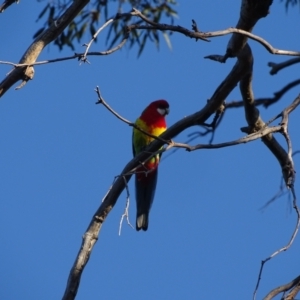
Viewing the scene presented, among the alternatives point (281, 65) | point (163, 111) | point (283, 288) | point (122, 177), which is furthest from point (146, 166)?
point (283, 288)

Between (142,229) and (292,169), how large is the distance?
2.04 meters

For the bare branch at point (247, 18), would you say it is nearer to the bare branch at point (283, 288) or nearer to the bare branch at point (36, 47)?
the bare branch at point (36, 47)

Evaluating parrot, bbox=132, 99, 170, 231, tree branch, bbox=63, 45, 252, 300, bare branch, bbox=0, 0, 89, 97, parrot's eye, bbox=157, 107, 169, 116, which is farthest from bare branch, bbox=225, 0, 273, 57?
parrot's eye, bbox=157, 107, 169, 116

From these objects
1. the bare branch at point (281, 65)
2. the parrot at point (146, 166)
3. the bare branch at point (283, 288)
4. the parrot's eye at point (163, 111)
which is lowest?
the bare branch at point (283, 288)

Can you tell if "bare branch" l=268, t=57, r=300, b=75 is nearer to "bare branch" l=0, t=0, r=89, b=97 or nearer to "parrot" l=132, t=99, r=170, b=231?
"bare branch" l=0, t=0, r=89, b=97

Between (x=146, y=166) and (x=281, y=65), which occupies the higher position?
(x=146, y=166)

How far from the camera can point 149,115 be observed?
5000 millimetres

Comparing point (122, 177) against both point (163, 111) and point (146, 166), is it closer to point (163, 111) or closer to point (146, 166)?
point (146, 166)

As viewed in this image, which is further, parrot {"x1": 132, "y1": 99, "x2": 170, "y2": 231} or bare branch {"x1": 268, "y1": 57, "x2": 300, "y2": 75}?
parrot {"x1": 132, "y1": 99, "x2": 170, "y2": 231}

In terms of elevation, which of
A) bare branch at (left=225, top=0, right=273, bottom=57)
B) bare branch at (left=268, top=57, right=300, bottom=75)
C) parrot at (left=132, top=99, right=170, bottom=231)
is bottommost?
bare branch at (left=268, top=57, right=300, bottom=75)

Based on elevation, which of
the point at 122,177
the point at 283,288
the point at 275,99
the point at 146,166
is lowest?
the point at 283,288

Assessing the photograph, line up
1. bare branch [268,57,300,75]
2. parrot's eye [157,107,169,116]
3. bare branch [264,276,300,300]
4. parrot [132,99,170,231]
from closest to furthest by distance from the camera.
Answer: bare branch [264,276,300,300], bare branch [268,57,300,75], parrot [132,99,170,231], parrot's eye [157,107,169,116]

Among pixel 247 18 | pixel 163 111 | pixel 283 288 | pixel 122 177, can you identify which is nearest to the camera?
pixel 283 288

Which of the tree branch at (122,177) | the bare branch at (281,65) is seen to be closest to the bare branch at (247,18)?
the tree branch at (122,177)
